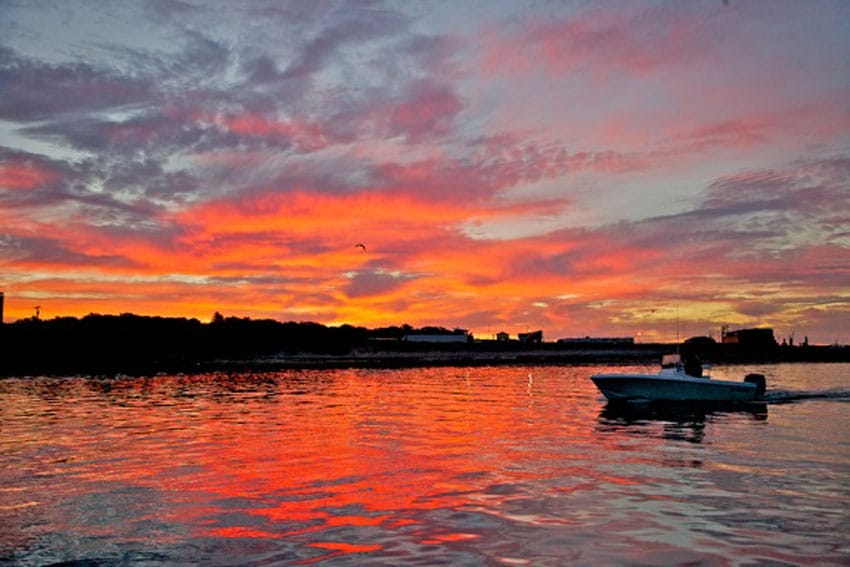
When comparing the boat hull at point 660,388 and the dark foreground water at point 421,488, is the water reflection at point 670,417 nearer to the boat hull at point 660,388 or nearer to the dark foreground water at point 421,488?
the dark foreground water at point 421,488

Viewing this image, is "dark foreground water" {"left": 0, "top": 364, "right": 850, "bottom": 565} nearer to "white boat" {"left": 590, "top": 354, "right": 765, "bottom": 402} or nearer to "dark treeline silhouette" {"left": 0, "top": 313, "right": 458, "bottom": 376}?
"white boat" {"left": 590, "top": 354, "right": 765, "bottom": 402}

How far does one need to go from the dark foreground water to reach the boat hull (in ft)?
20.3

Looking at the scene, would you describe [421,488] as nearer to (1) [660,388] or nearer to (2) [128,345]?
(1) [660,388]

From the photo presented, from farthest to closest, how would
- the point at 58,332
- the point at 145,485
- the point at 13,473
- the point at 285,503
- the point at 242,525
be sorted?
the point at 58,332 → the point at 13,473 → the point at 145,485 → the point at 285,503 → the point at 242,525

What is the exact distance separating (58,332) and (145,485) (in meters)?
159

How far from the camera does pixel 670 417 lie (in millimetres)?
43406

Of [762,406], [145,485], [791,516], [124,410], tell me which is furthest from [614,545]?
[762,406]

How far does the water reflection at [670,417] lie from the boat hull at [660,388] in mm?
619

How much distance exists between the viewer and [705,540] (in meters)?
15.5

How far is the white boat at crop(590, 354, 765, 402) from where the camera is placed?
49.6 m

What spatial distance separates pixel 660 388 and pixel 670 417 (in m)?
6.45

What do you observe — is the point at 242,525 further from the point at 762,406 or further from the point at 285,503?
the point at 762,406

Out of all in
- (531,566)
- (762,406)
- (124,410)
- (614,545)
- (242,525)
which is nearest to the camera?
(531,566)

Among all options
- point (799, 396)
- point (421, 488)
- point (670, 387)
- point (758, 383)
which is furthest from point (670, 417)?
point (421, 488)
